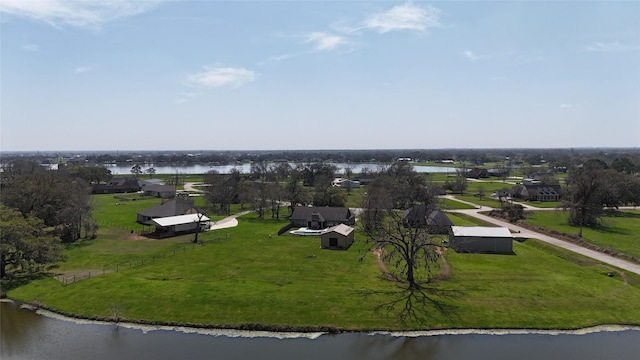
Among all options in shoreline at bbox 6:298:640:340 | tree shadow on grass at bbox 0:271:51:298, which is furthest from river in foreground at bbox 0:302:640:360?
tree shadow on grass at bbox 0:271:51:298

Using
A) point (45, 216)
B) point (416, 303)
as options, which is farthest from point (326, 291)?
point (45, 216)

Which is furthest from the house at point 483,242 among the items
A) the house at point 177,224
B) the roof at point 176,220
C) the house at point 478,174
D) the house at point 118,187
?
the house at point 478,174

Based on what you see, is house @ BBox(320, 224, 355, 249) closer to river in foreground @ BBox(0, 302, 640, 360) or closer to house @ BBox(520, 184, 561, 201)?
river in foreground @ BBox(0, 302, 640, 360)

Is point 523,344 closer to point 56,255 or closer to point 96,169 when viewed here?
point 56,255

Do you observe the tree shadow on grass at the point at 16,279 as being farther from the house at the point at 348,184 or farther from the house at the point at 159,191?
the house at the point at 348,184

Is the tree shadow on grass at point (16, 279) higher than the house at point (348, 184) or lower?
Result: lower
